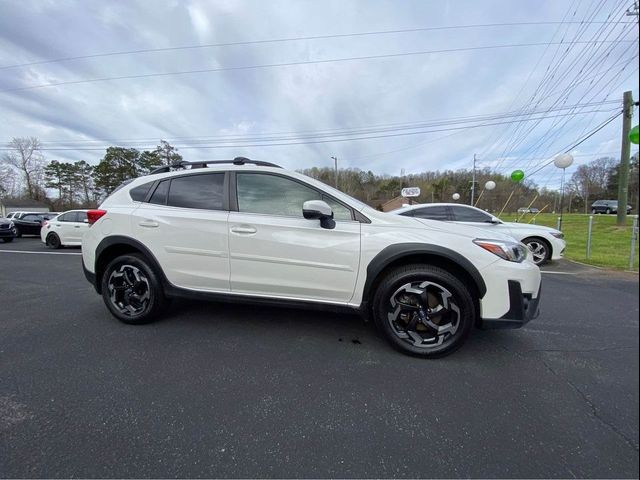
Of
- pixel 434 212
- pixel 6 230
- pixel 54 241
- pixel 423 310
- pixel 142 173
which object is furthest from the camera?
pixel 142 173

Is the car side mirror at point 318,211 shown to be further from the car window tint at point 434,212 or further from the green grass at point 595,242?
the green grass at point 595,242

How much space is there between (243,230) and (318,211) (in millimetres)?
811

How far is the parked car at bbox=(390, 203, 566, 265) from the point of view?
7055 mm

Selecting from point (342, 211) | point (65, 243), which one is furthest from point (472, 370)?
point (65, 243)

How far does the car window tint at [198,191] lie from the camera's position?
3.10 meters

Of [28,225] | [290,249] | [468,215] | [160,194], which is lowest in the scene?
[28,225]

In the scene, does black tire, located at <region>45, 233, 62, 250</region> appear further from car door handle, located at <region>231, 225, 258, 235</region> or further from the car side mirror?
the car side mirror

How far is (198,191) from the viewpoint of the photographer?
10.4 feet

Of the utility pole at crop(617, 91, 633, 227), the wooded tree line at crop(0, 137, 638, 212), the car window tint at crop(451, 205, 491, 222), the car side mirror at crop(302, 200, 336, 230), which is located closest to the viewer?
the utility pole at crop(617, 91, 633, 227)

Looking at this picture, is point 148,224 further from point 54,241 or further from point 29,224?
point 29,224

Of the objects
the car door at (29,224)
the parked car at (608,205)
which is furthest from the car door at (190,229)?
the car door at (29,224)

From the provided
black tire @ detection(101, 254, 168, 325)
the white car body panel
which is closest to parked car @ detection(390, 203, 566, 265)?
the white car body panel

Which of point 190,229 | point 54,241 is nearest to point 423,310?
point 190,229

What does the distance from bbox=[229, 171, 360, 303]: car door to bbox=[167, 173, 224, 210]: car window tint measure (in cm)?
18
